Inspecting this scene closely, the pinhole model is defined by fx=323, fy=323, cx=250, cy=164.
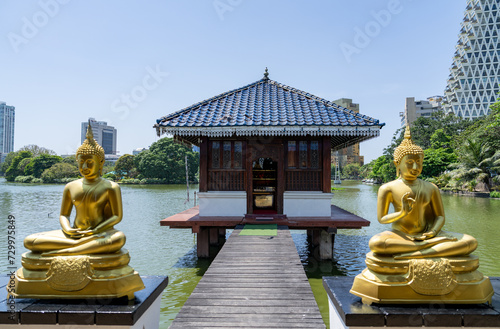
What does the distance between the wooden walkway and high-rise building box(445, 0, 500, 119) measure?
77771 mm

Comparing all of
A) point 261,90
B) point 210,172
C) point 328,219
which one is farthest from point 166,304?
point 261,90

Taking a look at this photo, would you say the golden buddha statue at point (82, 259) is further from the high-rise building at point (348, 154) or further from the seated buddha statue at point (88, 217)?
the high-rise building at point (348, 154)

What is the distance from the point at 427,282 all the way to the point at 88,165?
3.78 metres

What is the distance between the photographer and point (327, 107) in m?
10.3

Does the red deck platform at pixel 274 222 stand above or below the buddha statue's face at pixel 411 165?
below

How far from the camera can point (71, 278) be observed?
325 cm

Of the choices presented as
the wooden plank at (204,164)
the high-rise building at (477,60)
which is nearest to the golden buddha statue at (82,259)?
the wooden plank at (204,164)

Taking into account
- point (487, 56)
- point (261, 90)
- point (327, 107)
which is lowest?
point (327, 107)

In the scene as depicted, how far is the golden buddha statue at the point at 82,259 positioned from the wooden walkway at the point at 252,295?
0.81 metres

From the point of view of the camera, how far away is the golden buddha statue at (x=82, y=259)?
328cm

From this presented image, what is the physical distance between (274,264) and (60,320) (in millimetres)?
3293

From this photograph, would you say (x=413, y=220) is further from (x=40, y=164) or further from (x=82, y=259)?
(x=40, y=164)

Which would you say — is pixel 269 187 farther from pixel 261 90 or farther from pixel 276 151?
pixel 261 90

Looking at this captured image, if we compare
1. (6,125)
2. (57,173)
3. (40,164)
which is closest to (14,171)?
(6,125)
